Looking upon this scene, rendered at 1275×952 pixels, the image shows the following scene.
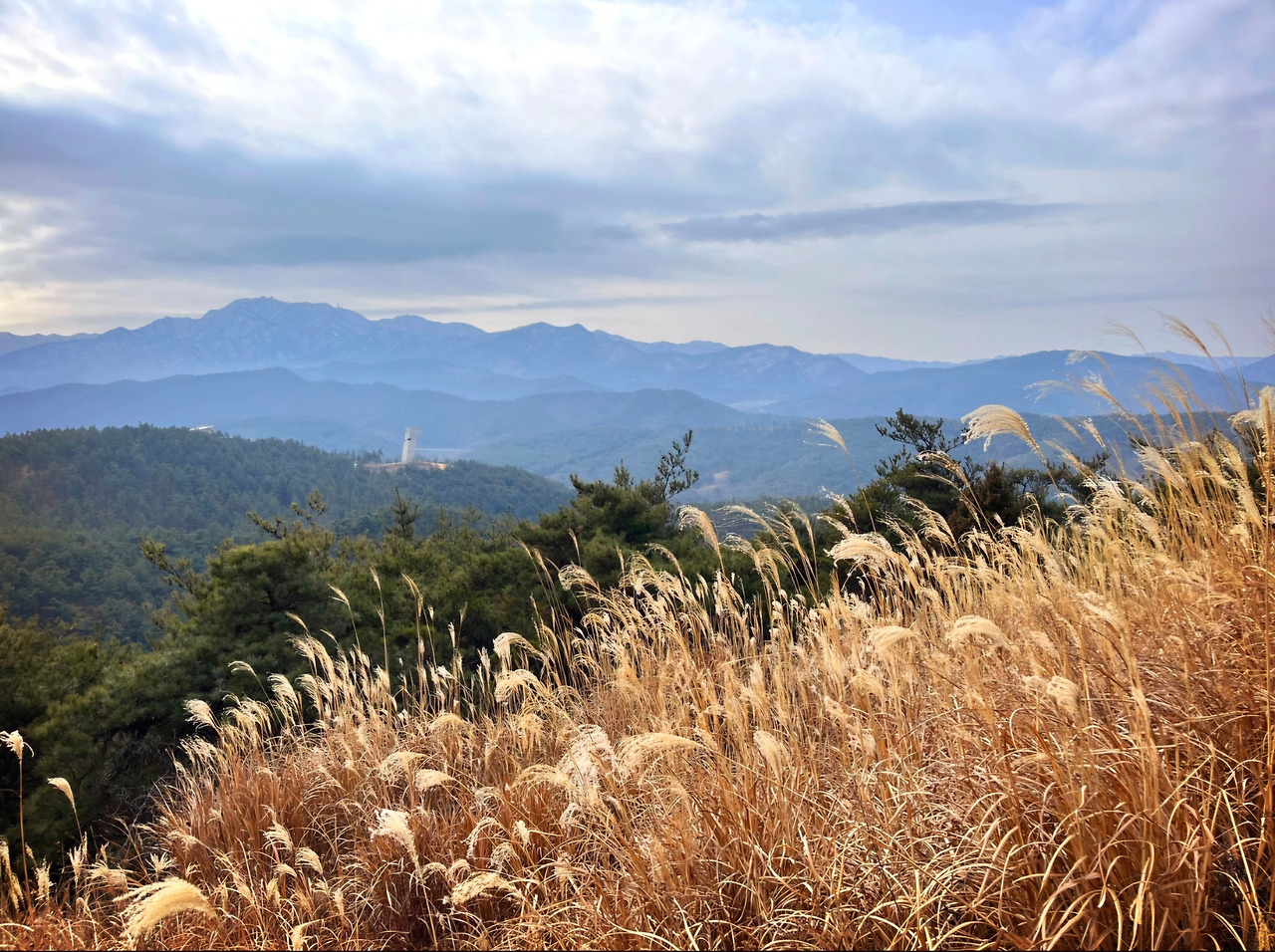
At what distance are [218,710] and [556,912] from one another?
37.0 feet

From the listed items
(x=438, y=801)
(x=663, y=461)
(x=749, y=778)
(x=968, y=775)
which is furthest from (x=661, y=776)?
(x=663, y=461)

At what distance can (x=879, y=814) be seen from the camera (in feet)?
6.97

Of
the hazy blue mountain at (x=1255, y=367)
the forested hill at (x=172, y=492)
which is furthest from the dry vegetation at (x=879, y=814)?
the forested hill at (x=172, y=492)

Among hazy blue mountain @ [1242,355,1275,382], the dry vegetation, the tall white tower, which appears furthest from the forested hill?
hazy blue mountain @ [1242,355,1275,382]

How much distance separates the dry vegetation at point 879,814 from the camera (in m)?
1.65

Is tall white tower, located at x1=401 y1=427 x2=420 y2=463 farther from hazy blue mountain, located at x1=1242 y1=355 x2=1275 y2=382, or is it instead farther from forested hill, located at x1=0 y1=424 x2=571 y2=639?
hazy blue mountain, located at x1=1242 y1=355 x2=1275 y2=382

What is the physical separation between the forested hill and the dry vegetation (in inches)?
2437

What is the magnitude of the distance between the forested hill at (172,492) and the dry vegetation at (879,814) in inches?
2437

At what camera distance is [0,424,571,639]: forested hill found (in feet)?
197

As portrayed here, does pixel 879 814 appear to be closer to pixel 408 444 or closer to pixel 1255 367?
pixel 1255 367

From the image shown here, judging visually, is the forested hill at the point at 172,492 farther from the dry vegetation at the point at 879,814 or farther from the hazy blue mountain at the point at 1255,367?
the hazy blue mountain at the point at 1255,367

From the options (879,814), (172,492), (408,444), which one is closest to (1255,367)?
(879,814)

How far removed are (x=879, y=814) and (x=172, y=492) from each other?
127596 millimetres

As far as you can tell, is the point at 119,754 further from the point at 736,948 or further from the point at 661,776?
the point at 736,948
